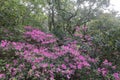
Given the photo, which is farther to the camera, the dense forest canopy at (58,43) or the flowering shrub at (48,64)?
the dense forest canopy at (58,43)

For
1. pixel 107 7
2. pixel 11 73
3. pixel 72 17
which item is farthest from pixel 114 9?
pixel 11 73

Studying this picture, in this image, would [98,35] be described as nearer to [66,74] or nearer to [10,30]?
[66,74]

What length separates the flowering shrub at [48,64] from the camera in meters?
3.76

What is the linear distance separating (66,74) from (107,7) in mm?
4827

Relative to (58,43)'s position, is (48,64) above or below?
below

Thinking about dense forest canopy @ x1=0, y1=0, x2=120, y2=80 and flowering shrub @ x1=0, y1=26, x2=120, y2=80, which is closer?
flowering shrub @ x1=0, y1=26, x2=120, y2=80

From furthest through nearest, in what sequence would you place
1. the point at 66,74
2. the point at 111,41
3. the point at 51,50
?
the point at 111,41 < the point at 51,50 < the point at 66,74

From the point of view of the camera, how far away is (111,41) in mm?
5227

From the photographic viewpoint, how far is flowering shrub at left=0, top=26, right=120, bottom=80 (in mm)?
3758

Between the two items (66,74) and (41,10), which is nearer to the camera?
(66,74)

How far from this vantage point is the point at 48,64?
12.9 feet

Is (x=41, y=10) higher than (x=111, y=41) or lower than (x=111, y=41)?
higher

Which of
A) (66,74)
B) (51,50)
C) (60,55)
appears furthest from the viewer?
(51,50)

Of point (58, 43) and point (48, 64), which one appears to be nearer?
point (48, 64)
